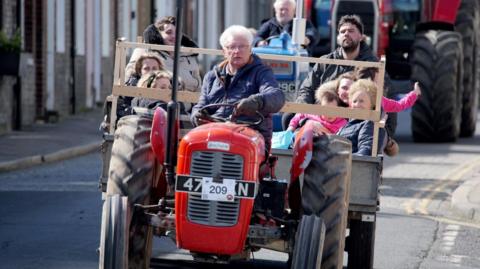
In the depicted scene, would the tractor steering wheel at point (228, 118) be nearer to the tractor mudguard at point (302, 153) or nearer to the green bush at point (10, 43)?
A: the tractor mudguard at point (302, 153)

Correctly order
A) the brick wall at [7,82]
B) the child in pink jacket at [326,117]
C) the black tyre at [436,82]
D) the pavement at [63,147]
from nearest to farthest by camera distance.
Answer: the child in pink jacket at [326,117]
the pavement at [63,147]
the black tyre at [436,82]
the brick wall at [7,82]

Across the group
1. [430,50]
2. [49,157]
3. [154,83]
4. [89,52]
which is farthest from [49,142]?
[154,83]

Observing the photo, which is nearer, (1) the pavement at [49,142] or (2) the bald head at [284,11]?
(2) the bald head at [284,11]

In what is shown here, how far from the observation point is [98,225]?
14.2 metres

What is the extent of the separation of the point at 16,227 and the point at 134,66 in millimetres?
1830

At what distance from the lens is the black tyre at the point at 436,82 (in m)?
26.1

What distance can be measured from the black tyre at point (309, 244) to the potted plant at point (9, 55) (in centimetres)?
1852

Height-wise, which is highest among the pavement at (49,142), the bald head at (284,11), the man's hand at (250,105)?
the bald head at (284,11)

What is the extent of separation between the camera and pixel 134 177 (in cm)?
965

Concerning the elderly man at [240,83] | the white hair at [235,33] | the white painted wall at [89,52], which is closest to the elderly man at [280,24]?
the elderly man at [240,83]

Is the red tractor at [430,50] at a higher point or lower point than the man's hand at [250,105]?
lower

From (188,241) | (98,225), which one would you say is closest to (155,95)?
(188,241)

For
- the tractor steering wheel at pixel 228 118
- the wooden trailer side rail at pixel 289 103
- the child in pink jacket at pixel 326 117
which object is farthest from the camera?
the child in pink jacket at pixel 326 117

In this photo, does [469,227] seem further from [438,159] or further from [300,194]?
[438,159]
